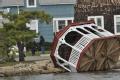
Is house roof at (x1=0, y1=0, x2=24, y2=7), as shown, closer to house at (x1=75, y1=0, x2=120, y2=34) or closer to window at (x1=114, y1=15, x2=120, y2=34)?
house at (x1=75, y1=0, x2=120, y2=34)

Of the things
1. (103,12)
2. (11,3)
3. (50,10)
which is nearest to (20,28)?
(103,12)

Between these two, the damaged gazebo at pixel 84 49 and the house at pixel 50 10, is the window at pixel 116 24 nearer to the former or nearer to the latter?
the house at pixel 50 10

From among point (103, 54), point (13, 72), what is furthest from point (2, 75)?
point (103, 54)

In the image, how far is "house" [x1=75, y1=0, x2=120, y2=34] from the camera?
6406 cm

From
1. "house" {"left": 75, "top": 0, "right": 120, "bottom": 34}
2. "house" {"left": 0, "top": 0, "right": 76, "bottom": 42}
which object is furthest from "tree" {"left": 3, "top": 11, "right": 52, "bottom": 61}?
"house" {"left": 0, "top": 0, "right": 76, "bottom": 42}

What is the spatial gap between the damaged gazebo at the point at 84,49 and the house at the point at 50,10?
24.6 meters

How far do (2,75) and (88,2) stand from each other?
2591 centimetres

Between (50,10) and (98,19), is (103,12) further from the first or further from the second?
(50,10)

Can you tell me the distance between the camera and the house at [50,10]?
66875mm

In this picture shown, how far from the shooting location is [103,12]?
6456 cm

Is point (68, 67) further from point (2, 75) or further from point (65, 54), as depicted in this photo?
point (2, 75)

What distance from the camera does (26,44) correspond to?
4662 centimetres

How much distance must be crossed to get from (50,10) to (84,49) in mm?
28257

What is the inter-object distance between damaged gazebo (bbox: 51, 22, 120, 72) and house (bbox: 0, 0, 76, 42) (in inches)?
970
